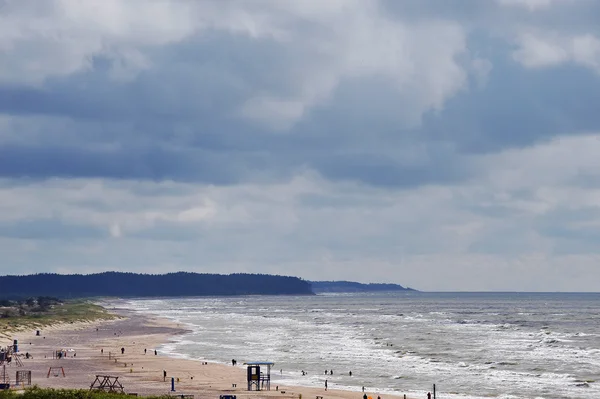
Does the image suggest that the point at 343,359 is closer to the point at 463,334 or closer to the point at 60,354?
the point at 60,354

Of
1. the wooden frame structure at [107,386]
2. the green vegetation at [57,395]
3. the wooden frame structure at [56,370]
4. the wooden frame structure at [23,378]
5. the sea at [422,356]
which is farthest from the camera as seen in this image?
the wooden frame structure at [56,370]

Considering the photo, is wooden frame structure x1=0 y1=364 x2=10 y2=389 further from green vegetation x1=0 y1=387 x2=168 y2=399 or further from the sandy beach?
green vegetation x1=0 y1=387 x2=168 y2=399

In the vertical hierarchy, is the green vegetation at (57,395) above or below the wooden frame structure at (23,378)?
above

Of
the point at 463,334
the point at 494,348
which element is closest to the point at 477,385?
the point at 494,348

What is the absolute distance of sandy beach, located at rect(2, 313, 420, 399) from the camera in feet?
209

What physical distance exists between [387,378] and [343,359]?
16.9m

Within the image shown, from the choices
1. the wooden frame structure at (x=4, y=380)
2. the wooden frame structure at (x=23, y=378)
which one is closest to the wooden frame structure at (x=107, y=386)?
the wooden frame structure at (x=23, y=378)

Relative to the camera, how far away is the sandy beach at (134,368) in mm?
63594

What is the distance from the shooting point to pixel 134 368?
263 ft

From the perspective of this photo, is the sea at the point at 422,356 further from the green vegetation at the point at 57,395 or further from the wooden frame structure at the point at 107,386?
the green vegetation at the point at 57,395

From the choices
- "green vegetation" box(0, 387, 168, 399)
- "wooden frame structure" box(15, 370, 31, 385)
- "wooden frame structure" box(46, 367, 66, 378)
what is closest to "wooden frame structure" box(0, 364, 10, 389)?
"wooden frame structure" box(15, 370, 31, 385)

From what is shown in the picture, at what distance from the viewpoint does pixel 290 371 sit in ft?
262

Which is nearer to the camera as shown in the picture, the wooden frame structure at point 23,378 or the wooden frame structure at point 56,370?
the wooden frame structure at point 23,378

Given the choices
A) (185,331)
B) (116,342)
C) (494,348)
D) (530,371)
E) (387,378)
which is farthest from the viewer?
(185,331)
